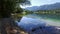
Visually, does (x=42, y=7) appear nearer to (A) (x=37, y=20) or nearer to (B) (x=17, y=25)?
(A) (x=37, y=20)

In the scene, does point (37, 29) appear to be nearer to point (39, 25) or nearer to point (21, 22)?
point (39, 25)

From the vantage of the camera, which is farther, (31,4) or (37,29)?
(31,4)

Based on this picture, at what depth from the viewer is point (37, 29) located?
166 cm

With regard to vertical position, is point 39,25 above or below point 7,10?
below

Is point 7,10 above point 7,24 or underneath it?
above

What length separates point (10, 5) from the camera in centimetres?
178

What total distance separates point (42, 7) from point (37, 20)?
216mm

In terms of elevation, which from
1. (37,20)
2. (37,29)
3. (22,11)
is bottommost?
(37,29)

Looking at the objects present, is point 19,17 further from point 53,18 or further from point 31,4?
point 53,18

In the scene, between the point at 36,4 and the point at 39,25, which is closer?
the point at 39,25

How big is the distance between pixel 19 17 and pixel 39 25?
14.0 inches

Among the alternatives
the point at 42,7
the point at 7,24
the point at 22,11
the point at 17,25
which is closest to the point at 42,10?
the point at 42,7

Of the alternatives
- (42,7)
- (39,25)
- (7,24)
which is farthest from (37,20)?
(7,24)

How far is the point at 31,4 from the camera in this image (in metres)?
1.82
